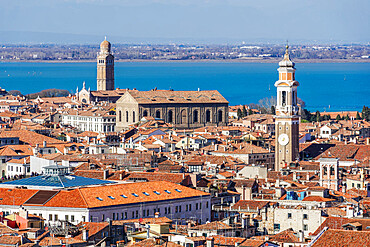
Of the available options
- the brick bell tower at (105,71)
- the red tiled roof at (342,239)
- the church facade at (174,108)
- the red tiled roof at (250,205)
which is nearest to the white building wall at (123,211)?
the red tiled roof at (250,205)

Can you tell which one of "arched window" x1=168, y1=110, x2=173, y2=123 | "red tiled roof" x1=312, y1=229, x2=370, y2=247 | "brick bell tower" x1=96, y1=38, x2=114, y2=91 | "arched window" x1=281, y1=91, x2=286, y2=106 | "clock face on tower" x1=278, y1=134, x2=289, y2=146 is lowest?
"red tiled roof" x1=312, y1=229, x2=370, y2=247

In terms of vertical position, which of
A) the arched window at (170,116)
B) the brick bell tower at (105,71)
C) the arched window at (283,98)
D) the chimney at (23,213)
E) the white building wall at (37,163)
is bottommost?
the chimney at (23,213)

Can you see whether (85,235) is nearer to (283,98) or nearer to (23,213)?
(23,213)

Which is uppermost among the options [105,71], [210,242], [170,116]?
[105,71]

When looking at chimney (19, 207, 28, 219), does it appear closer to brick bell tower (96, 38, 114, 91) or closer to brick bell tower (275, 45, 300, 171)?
brick bell tower (275, 45, 300, 171)

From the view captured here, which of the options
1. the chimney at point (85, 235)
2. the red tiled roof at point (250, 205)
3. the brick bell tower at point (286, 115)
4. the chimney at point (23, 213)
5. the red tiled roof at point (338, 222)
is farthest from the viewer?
the brick bell tower at point (286, 115)

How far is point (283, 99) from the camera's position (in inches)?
2388

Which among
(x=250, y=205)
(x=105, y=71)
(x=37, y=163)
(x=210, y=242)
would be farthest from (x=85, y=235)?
(x=105, y=71)

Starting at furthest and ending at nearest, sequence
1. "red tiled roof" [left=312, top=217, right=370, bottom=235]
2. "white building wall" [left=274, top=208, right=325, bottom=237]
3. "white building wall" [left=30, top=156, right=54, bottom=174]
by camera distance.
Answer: "white building wall" [left=30, top=156, right=54, bottom=174] → "white building wall" [left=274, top=208, right=325, bottom=237] → "red tiled roof" [left=312, top=217, right=370, bottom=235]

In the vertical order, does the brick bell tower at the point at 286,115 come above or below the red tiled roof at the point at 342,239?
above

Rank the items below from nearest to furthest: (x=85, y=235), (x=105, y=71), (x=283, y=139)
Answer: (x=85, y=235), (x=283, y=139), (x=105, y=71)

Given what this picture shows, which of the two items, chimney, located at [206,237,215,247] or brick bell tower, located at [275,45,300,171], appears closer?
chimney, located at [206,237,215,247]

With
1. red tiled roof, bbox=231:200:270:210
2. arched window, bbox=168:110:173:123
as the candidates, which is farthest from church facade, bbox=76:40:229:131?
red tiled roof, bbox=231:200:270:210

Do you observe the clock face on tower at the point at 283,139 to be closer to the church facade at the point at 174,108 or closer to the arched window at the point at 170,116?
the church facade at the point at 174,108
